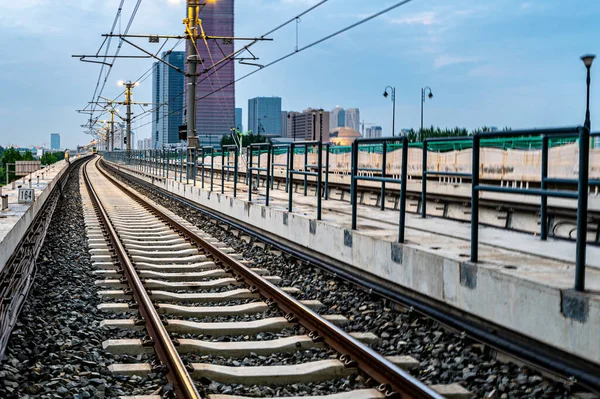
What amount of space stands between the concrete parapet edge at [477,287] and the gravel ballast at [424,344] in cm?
27

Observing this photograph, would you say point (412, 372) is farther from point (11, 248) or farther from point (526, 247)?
point (11, 248)

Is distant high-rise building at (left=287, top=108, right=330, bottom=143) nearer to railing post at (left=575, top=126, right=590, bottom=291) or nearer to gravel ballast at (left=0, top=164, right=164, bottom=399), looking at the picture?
gravel ballast at (left=0, top=164, right=164, bottom=399)

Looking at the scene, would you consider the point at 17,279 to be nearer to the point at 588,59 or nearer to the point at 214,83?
the point at 588,59

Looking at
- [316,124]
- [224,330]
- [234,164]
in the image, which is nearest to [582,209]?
[224,330]

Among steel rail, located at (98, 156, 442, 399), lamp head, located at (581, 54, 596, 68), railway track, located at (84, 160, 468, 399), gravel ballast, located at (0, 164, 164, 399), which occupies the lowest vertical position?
gravel ballast, located at (0, 164, 164, 399)

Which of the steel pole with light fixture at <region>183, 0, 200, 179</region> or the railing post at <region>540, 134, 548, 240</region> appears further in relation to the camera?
the steel pole with light fixture at <region>183, 0, 200, 179</region>

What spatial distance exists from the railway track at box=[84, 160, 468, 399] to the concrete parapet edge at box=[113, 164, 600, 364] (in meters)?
0.81

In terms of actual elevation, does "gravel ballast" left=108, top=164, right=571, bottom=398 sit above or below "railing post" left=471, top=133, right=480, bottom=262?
below

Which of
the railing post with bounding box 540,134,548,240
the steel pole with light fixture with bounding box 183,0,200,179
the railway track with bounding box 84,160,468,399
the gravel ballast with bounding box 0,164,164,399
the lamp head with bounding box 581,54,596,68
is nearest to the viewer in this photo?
the gravel ballast with bounding box 0,164,164,399

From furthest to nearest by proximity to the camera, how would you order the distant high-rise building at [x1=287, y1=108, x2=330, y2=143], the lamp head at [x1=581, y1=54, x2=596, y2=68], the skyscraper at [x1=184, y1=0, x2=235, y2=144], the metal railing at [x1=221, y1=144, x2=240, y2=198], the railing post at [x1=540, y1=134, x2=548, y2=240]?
the skyscraper at [x1=184, y1=0, x2=235, y2=144], the distant high-rise building at [x1=287, y1=108, x2=330, y2=143], the lamp head at [x1=581, y1=54, x2=596, y2=68], the metal railing at [x1=221, y1=144, x2=240, y2=198], the railing post at [x1=540, y1=134, x2=548, y2=240]

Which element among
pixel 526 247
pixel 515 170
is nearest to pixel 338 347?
pixel 526 247

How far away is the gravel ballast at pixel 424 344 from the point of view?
185 inches

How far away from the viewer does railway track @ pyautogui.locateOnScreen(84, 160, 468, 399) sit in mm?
4930

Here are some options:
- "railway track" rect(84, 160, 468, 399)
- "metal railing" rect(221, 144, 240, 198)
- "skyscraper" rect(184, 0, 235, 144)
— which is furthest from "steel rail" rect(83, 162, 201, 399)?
"skyscraper" rect(184, 0, 235, 144)
